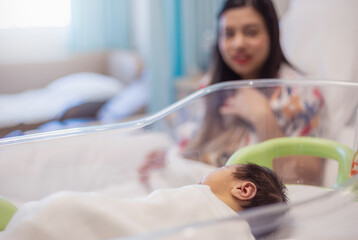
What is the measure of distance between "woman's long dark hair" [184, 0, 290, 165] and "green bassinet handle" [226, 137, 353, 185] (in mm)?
94

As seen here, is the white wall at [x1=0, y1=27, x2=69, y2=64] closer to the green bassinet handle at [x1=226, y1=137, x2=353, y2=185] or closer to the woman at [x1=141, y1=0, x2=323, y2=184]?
the woman at [x1=141, y1=0, x2=323, y2=184]

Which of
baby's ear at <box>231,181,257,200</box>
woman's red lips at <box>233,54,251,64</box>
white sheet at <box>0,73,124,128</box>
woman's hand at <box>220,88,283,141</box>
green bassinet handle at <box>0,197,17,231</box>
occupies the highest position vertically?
woman's red lips at <box>233,54,251,64</box>

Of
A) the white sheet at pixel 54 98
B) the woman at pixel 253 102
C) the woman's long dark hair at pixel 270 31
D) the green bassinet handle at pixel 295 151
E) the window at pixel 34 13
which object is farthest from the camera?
the window at pixel 34 13

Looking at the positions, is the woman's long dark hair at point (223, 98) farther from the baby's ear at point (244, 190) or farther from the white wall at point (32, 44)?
the white wall at point (32, 44)

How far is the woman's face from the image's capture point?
1305 millimetres

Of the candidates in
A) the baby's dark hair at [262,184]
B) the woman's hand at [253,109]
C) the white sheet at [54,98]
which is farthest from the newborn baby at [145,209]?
the white sheet at [54,98]

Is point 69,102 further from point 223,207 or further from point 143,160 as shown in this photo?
point 223,207

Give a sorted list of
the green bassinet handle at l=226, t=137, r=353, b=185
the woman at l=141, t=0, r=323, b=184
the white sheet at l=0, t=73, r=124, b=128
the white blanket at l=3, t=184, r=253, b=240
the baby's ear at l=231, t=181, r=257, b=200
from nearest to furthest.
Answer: the white blanket at l=3, t=184, r=253, b=240 → the baby's ear at l=231, t=181, r=257, b=200 → the green bassinet handle at l=226, t=137, r=353, b=185 → the woman at l=141, t=0, r=323, b=184 → the white sheet at l=0, t=73, r=124, b=128

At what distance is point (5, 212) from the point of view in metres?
0.76

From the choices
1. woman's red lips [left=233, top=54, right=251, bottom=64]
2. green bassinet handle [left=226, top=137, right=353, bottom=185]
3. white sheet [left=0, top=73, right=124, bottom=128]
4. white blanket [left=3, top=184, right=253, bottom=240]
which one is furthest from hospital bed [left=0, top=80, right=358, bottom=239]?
white sheet [left=0, top=73, right=124, bottom=128]

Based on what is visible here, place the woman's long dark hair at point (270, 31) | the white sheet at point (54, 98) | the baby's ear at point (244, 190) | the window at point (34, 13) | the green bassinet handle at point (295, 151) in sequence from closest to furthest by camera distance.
Answer: the baby's ear at point (244, 190), the green bassinet handle at point (295, 151), the woman's long dark hair at point (270, 31), the white sheet at point (54, 98), the window at point (34, 13)

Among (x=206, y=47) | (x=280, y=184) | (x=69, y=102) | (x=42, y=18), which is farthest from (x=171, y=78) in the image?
(x=280, y=184)

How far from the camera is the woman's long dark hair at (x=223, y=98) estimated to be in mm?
1077

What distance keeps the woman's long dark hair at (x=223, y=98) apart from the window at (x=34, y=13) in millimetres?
1941
